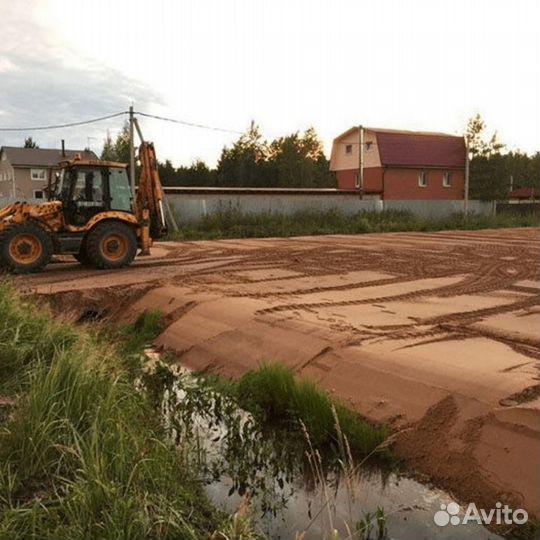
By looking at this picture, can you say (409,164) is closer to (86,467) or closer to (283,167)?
(283,167)

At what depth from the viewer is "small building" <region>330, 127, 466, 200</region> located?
1671 inches

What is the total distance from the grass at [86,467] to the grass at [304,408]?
1271 mm

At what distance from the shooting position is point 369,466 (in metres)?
5.36

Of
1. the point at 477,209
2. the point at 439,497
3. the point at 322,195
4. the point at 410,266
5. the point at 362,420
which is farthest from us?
the point at 477,209

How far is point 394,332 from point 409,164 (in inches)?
1450

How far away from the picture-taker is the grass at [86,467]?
352 centimetres

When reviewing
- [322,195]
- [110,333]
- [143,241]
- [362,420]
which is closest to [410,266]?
[143,241]

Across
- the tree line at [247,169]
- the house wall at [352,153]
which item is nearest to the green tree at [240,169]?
the tree line at [247,169]

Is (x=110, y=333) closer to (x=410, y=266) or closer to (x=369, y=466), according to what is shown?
(x=369, y=466)

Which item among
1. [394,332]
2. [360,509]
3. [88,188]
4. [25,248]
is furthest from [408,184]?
[360,509]

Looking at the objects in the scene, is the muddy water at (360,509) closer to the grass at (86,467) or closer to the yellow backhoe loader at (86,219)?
the grass at (86,467)

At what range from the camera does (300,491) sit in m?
5.02

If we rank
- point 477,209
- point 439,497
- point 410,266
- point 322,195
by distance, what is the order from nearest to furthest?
1. point 439,497
2. point 410,266
3. point 322,195
4. point 477,209

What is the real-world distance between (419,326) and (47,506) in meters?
5.55
